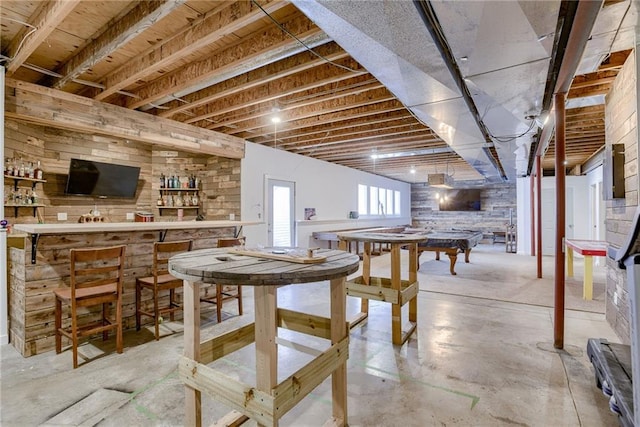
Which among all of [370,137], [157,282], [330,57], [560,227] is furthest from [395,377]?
[370,137]

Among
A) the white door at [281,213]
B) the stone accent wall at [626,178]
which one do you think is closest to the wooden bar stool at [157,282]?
the white door at [281,213]

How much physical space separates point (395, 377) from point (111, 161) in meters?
5.41

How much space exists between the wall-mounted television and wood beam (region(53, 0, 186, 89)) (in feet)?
40.8

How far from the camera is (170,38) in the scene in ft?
9.02

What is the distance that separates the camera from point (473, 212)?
12547 mm

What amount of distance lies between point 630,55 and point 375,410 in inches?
139

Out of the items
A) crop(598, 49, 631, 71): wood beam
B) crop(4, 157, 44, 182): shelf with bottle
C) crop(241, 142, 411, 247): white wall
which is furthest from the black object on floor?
crop(4, 157, 44, 182): shelf with bottle

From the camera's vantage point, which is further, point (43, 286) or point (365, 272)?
point (365, 272)

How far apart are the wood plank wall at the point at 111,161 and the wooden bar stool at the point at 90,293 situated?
7.12 feet

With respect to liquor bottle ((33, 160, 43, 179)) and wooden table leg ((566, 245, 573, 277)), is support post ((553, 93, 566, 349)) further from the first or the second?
liquor bottle ((33, 160, 43, 179))

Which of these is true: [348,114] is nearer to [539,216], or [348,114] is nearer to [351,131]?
[351,131]

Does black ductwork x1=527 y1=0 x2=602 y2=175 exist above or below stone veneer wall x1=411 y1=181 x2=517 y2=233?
above

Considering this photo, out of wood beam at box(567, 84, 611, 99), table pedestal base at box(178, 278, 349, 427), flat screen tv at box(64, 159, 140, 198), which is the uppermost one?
wood beam at box(567, 84, 611, 99)

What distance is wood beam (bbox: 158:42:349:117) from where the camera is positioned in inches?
111
